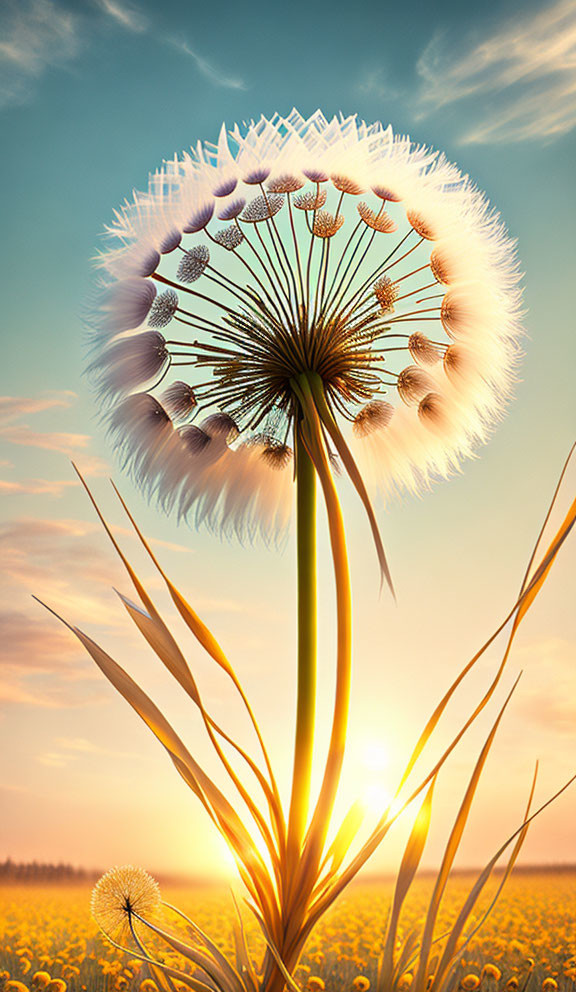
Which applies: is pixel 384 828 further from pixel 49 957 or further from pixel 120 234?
pixel 120 234

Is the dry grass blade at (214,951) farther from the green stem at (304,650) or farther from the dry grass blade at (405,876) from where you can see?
the dry grass blade at (405,876)

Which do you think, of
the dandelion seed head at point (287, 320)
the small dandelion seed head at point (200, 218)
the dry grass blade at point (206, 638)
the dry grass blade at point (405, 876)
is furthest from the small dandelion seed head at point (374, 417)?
the dry grass blade at point (405, 876)

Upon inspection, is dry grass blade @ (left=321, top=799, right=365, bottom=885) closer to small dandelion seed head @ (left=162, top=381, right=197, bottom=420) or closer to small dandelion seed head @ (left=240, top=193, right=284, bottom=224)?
small dandelion seed head @ (left=162, top=381, right=197, bottom=420)

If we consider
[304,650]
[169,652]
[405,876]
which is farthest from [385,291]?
[405,876]

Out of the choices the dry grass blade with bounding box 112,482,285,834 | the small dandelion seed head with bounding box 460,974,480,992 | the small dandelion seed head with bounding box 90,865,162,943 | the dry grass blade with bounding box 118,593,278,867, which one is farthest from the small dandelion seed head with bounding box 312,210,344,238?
the small dandelion seed head with bounding box 460,974,480,992

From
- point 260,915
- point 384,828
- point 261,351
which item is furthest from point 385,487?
point 260,915

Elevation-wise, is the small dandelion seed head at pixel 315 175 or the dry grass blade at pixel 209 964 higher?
the small dandelion seed head at pixel 315 175

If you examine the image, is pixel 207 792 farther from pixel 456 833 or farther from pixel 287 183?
pixel 287 183
